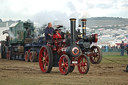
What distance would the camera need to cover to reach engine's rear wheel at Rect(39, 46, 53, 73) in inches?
479

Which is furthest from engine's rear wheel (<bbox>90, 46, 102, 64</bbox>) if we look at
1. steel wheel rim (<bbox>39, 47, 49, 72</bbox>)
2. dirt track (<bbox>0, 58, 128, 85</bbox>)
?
steel wheel rim (<bbox>39, 47, 49, 72</bbox>)

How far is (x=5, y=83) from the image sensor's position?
8.88 meters

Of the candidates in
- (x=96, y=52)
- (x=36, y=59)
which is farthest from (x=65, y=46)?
(x=36, y=59)

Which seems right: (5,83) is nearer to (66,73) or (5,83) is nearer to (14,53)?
(66,73)

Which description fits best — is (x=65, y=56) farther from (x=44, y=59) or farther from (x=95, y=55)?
(x=95, y=55)

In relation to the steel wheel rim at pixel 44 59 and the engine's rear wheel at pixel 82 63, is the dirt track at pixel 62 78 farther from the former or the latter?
the steel wheel rim at pixel 44 59

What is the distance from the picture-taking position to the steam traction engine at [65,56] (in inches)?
458

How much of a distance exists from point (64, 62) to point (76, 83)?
296 centimetres

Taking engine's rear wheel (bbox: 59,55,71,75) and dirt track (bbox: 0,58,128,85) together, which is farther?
engine's rear wheel (bbox: 59,55,71,75)

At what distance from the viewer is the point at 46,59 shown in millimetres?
12734

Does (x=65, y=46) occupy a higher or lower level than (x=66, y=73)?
higher

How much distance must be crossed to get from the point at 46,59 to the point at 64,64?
121 centimetres

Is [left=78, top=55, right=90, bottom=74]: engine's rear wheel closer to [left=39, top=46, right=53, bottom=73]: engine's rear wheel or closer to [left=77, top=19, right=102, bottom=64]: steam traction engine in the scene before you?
[left=39, top=46, right=53, bottom=73]: engine's rear wheel

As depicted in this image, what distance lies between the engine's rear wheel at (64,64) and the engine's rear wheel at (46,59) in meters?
0.41
